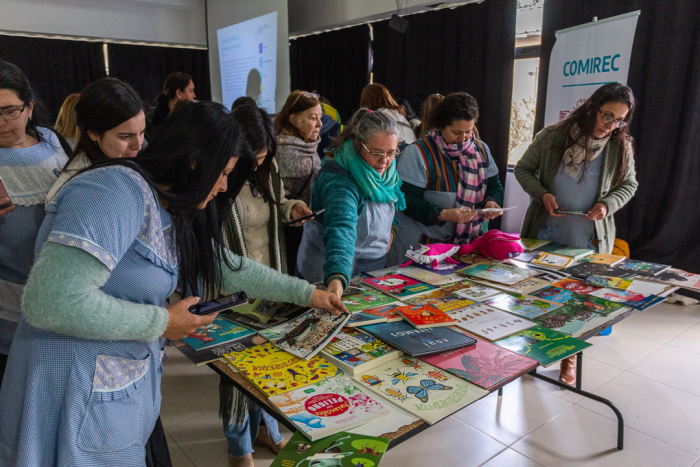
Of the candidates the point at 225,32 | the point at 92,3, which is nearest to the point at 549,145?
the point at 225,32

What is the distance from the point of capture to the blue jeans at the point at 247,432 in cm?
173

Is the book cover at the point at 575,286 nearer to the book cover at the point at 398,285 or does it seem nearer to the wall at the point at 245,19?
the book cover at the point at 398,285

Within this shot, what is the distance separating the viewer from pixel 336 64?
247 inches

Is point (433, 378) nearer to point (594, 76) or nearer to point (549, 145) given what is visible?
point (549, 145)

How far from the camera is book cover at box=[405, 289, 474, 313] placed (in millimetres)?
1569

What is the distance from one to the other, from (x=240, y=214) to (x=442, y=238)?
105 cm

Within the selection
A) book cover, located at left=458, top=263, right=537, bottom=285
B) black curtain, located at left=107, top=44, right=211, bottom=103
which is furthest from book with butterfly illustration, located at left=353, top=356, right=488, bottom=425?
black curtain, located at left=107, top=44, right=211, bottom=103

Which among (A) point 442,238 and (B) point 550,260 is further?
(A) point 442,238

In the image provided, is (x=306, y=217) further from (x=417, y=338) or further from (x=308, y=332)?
(x=417, y=338)

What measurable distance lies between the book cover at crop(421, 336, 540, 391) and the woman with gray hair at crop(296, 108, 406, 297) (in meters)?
0.43

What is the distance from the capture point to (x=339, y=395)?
1.08m

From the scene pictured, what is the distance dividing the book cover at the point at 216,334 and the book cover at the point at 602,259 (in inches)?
59.2

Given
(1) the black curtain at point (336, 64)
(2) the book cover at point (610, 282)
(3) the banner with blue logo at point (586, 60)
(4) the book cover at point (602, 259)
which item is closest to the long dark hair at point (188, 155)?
(2) the book cover at point (610, 282)

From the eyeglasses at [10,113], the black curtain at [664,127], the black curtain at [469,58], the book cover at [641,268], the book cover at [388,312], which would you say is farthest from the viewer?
the black curtain at [469,58]
